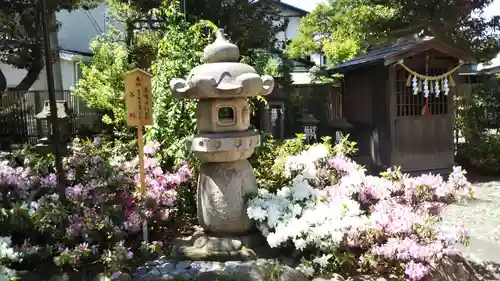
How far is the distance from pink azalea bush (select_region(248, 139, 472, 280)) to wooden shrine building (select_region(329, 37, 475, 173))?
5.22 meters

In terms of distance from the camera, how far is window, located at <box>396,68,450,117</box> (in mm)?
10117

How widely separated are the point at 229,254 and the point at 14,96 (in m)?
13.1

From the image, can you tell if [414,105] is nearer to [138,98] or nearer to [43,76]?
[138,98]

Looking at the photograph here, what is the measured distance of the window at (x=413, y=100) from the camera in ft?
33.2

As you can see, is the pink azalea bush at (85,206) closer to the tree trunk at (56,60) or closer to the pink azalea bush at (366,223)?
the pink azalea bush at (366,223)

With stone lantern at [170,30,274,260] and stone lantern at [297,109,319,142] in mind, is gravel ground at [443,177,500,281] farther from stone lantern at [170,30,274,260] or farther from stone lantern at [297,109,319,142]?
stone lantern at [297,109,319,142]

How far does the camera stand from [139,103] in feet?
17.6

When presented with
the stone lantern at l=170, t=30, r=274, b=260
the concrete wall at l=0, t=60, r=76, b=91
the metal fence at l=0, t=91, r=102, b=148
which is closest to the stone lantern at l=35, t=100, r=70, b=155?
the metal fence at l=0, t=91, r=102, b=148

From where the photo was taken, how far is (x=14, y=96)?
14.8 metres

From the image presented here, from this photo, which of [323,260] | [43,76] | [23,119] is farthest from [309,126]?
[43,76]

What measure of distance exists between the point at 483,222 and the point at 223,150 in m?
4.73

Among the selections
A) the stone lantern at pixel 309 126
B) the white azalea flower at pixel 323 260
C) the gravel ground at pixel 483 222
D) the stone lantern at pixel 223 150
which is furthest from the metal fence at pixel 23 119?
the white azalea flower at pixel 323 260

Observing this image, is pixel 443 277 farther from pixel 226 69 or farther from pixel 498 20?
pixel 498 20

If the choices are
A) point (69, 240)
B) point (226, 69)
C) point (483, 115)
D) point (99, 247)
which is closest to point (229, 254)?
point (99, 247)
